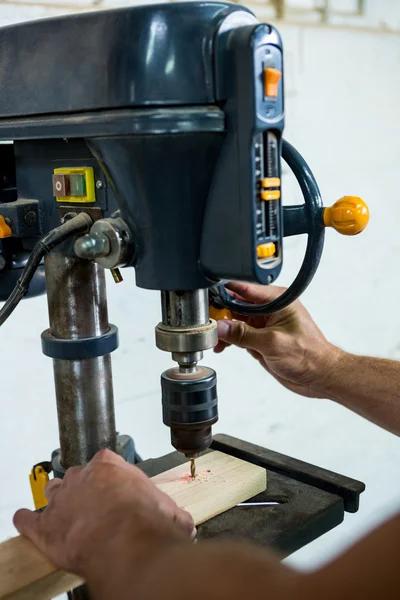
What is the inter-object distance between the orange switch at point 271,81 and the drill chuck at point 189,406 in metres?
0.33

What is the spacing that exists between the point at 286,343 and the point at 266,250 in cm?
50

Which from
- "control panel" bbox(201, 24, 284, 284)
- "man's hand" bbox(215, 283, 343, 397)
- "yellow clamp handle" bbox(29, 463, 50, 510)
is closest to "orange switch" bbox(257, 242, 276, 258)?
"control panel" bbox(201, 24, 284, 284)

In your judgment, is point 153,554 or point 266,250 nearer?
point 153,554

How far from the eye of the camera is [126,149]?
77 cm

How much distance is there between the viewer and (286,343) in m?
1.25

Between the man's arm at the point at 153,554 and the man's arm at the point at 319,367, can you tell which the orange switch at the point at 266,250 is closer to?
the man's arm at the point at 153,554

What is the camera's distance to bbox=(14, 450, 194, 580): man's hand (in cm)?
67

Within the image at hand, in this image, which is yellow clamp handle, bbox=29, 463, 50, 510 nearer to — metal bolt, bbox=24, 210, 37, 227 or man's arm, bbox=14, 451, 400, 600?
man's arm, bbox=14, 451, 400, 600

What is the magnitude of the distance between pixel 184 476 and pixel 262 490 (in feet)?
0.38

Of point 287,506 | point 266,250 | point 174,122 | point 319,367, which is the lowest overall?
point 287,506

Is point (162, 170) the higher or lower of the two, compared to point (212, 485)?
higher

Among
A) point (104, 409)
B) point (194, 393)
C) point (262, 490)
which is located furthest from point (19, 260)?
point (262, 490)

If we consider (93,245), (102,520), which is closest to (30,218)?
(93,245)

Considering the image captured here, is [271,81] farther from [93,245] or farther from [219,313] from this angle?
[219,313]
